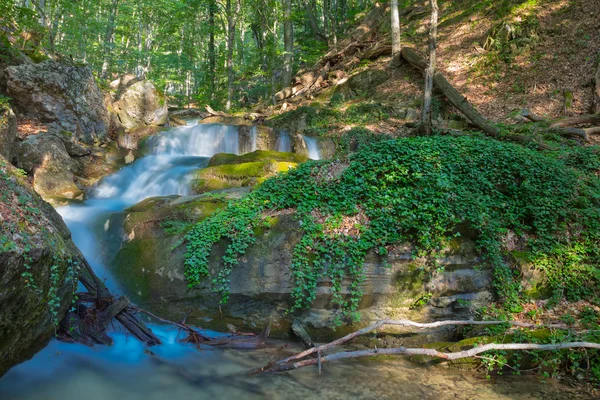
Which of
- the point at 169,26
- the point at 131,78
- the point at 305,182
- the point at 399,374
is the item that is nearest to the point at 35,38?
the point at 131,78

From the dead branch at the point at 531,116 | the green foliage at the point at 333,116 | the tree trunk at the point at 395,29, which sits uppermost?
the tree trunk at the point at 395,29

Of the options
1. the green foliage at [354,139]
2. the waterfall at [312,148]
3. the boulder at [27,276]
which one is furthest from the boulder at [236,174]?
the boulder at [27,276]

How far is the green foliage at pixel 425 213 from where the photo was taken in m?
6.16

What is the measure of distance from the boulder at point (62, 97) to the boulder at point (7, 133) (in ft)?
9.67

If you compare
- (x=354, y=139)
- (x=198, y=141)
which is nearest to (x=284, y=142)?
(x=354, y=139)

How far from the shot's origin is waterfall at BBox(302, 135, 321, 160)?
13533mm

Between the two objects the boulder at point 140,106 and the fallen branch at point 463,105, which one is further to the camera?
the boulder at point 140,106

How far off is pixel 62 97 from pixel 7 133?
4.10 meters

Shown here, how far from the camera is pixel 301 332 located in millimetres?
5969

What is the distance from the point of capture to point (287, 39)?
67.7 ft

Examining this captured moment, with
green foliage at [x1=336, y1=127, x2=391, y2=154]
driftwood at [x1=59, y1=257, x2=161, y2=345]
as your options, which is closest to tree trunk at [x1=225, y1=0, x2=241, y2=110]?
green foliage at [x1=336, y1=127, x2=391, y2=154]

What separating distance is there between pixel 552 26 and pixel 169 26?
21.7 metres

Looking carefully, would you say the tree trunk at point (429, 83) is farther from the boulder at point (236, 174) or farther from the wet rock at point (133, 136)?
the wet rock at point (133, 136)

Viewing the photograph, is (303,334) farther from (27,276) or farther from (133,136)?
(133,136)
